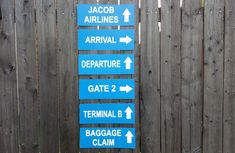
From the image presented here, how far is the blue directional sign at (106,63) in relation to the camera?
11.3ft

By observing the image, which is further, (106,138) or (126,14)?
(106,138)

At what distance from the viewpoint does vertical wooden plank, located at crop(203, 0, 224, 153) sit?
11.3 feet

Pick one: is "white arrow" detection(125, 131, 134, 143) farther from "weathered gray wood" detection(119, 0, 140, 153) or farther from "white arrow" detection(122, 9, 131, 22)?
"white arrow" detection(122, 9, 131, 22)

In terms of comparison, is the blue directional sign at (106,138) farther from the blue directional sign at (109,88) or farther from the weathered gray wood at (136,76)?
the blue directional sign at (109,88)

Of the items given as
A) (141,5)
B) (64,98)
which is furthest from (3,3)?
(141,5)

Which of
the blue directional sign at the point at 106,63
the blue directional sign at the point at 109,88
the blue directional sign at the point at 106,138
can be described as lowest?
the blue directional sign at the point at 106,138

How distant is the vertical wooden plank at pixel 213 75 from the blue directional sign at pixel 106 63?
84cm

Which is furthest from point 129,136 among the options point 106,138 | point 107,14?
point 107,14

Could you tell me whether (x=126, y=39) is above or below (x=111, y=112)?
above

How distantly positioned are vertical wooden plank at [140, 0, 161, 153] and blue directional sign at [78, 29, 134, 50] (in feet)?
0.54

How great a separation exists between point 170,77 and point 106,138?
975mm

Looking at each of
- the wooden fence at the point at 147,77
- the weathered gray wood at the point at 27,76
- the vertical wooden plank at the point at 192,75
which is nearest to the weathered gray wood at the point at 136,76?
the wooden fence at the point at 147,77

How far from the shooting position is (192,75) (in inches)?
136

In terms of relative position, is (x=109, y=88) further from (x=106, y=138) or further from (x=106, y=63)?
(x=106, y=138)
